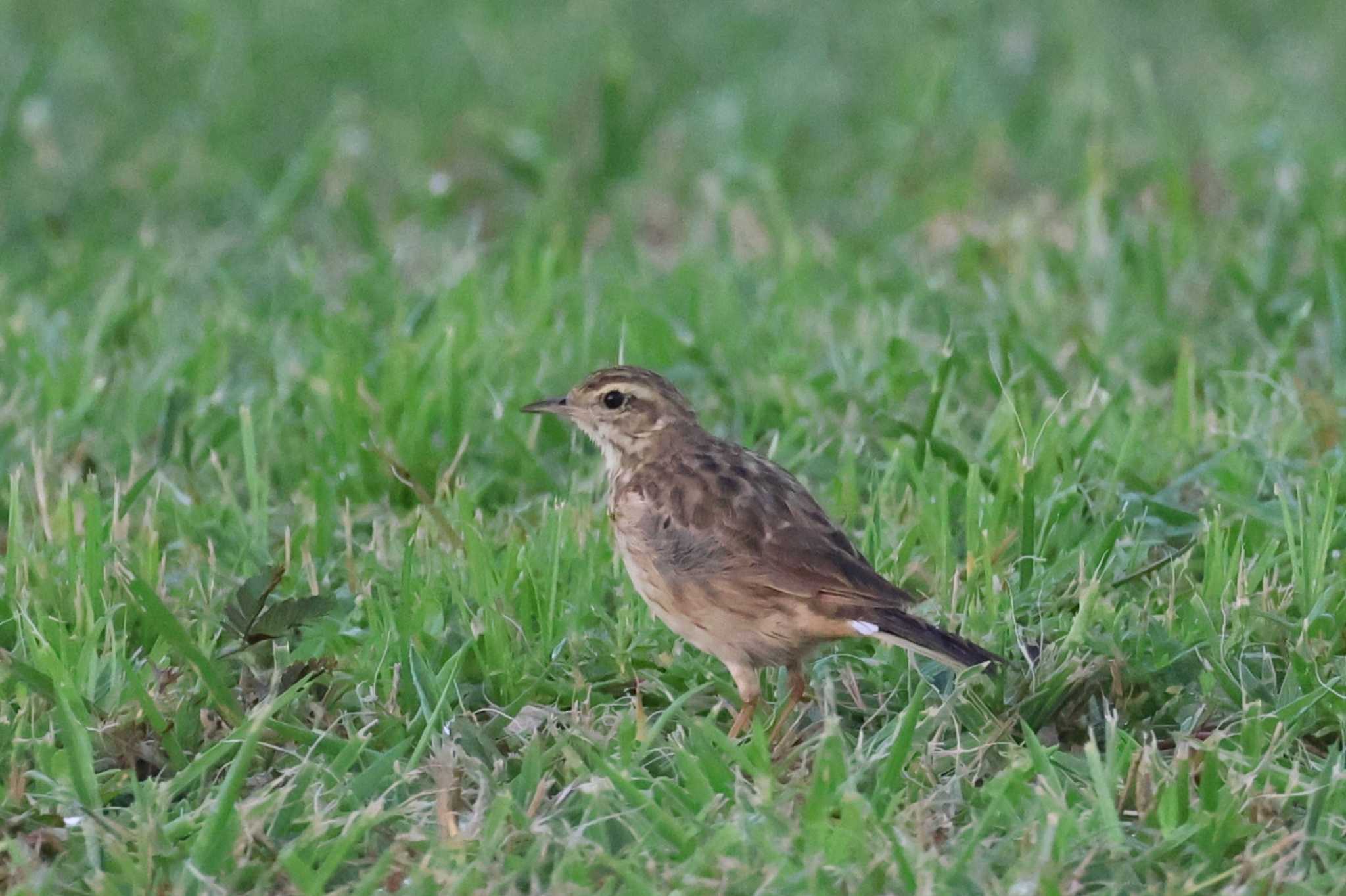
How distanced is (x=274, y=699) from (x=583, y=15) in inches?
287

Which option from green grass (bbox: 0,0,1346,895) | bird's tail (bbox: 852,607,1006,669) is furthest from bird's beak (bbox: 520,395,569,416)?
bird's tail (bbox: 852,607,1006,669)

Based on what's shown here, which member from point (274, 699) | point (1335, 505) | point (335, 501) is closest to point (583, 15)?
point (335, 501)

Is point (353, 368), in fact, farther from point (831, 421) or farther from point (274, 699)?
point (274, 699)

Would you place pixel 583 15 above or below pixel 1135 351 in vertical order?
above

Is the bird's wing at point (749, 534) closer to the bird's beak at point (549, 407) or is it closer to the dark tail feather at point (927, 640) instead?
the dark tail feather at point (927, 640)

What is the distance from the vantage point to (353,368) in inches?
259

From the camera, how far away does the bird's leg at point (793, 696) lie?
464 cm

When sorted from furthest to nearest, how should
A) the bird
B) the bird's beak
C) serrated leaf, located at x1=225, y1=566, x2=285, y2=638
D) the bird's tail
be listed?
the bird's beak → serrated leaf, located at x1=225, y1=566, x2=285, y2=638 → the bird → the bird's tail

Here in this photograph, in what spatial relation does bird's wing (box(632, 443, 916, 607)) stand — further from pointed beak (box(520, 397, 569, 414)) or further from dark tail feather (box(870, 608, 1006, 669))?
pointed beak (box(520, 397, 569, 414))

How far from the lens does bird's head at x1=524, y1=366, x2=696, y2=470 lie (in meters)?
5.48

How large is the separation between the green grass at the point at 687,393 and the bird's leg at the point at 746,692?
0.17 metres

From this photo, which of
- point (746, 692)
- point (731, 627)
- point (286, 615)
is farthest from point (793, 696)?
point (286, 615)

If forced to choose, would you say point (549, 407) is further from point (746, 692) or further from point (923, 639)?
point (923, 639)

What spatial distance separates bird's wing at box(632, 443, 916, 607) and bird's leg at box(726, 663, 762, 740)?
0.66ft
